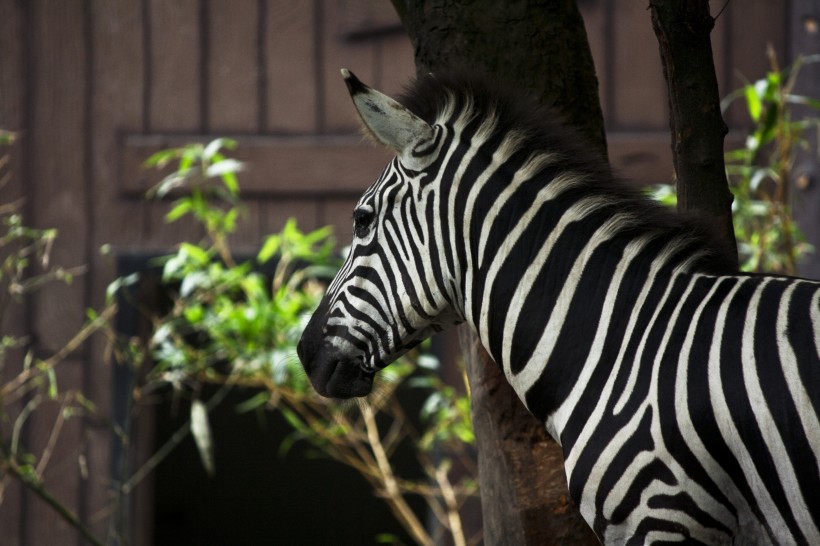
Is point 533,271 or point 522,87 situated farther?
point 522,87

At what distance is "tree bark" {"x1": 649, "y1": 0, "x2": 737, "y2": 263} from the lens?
2373 millimetres

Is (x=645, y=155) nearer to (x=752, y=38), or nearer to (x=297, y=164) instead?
(x=752, y=38)

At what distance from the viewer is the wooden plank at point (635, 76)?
4852 millimetres

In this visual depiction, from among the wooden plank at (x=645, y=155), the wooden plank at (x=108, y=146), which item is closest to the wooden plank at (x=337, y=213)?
the wooden plank at (x=108, y=146)

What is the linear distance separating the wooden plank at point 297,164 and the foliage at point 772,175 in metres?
1.49

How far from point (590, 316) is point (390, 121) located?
2.08ft

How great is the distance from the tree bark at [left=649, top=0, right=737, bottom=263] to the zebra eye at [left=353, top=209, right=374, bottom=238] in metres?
0.79

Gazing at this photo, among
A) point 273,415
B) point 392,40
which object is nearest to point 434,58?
point 392,40

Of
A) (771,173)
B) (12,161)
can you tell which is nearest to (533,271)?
(771,173)

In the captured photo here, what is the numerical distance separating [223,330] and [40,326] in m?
1.32

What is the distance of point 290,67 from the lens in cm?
491

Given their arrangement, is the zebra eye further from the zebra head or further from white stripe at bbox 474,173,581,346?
white stripe at bbox 474,173,581,346

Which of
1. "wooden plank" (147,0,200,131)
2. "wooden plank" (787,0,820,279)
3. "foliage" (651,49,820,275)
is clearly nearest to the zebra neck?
"foliage" (651,49,820,275)

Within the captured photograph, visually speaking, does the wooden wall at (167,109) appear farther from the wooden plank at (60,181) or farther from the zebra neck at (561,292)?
the zebra neck at (561,292)
